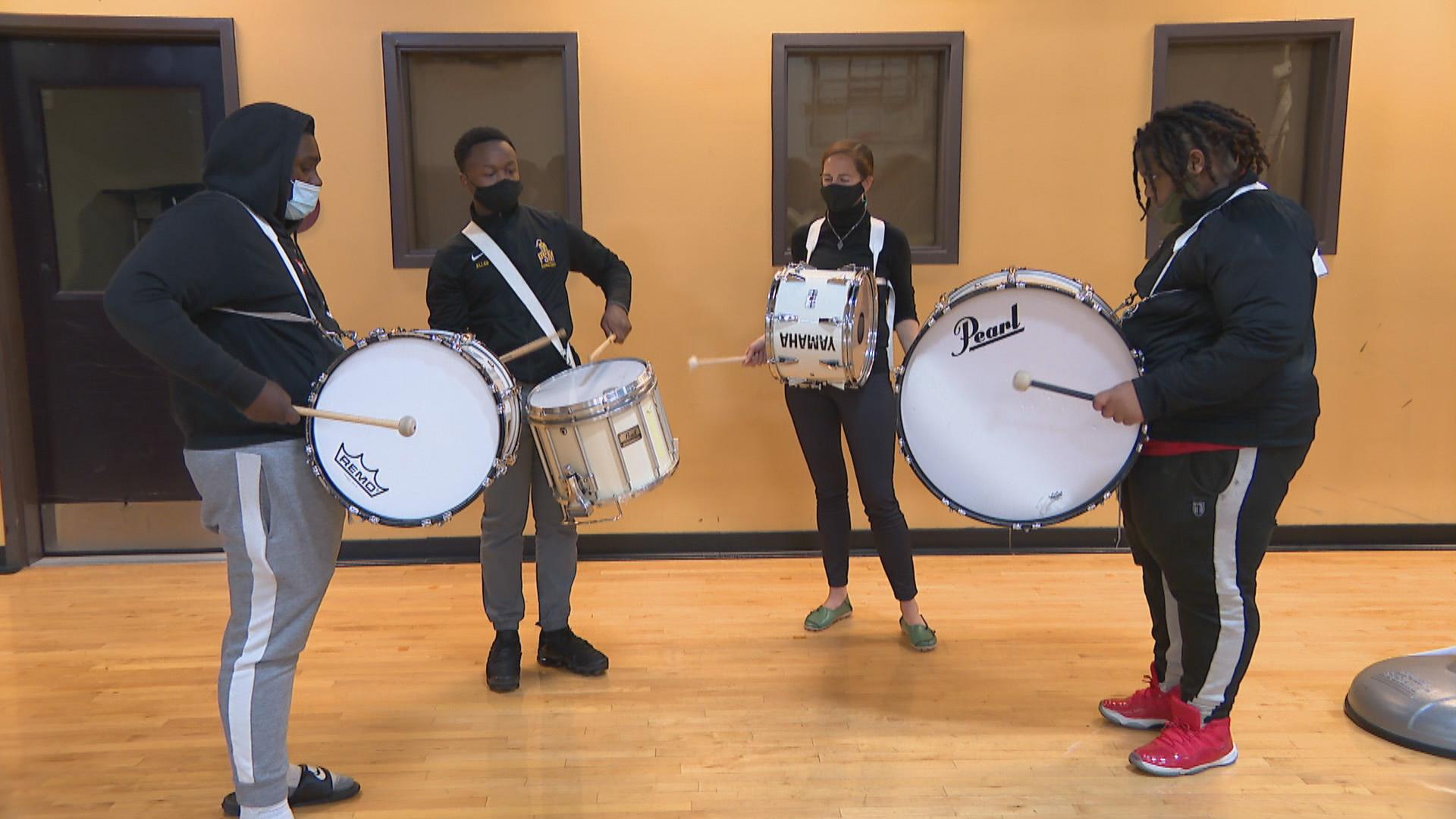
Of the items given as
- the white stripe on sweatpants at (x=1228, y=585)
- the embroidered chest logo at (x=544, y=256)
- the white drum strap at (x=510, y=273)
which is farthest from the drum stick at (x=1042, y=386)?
the embroidered chest logo at (x=544, y=256)

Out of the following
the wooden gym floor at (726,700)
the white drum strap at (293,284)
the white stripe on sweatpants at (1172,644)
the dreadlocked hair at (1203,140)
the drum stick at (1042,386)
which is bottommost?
the wooden gym floor at (726,700)

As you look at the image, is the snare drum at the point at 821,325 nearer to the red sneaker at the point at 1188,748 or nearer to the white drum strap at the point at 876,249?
the white drum strap at the point at 876,249

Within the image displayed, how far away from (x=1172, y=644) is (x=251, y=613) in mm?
2179

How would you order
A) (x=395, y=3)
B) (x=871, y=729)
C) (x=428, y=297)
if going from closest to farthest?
1. (x=871, y=729)
2. (x=428, y=297)
3. (x=395, y=3)

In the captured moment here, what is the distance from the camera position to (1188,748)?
7.78 ft

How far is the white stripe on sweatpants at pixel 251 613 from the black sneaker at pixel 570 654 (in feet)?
3.47

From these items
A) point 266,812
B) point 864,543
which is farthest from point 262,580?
point 864,543

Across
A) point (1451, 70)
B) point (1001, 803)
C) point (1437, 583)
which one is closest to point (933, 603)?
point (1001, 803)

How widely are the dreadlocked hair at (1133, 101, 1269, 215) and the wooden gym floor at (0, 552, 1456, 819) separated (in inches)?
54.7

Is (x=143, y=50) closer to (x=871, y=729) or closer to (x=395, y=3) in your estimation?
(x=395, y=3)

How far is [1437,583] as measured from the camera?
3684 mm

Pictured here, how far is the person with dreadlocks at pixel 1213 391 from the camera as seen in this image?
6.93 feet

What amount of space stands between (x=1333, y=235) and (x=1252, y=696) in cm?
213

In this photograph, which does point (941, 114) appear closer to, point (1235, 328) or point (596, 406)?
point (1235, 328)
